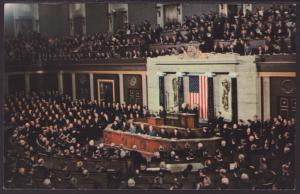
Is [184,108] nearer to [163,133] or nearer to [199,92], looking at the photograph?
[199,92]

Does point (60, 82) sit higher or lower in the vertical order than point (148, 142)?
higher

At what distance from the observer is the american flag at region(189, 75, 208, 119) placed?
9250mm

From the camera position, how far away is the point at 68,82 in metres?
9.59

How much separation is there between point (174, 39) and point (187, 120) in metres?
1.40

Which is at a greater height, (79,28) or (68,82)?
(79,28)

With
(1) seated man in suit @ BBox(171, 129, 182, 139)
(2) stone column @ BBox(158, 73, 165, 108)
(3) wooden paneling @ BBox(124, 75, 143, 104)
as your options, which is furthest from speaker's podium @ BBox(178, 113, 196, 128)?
(3) wooden paneling @ BBox(124, 75, 143, 104)

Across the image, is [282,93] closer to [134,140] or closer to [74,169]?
[134,140]

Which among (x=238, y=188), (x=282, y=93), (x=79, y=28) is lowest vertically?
(x=238, y=188)

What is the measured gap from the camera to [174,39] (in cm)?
938

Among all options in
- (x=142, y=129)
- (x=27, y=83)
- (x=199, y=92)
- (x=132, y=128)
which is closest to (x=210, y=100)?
(x=199, y=92)

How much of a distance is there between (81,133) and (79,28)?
183cm

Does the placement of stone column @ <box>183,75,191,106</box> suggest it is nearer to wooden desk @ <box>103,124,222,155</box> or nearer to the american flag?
the american flag

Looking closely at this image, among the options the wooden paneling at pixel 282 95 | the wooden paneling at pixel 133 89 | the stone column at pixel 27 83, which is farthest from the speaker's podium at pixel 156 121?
the stone column at pixel 27 83

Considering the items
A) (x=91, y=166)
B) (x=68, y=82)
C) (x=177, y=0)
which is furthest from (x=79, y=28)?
(x=91, y=166)
